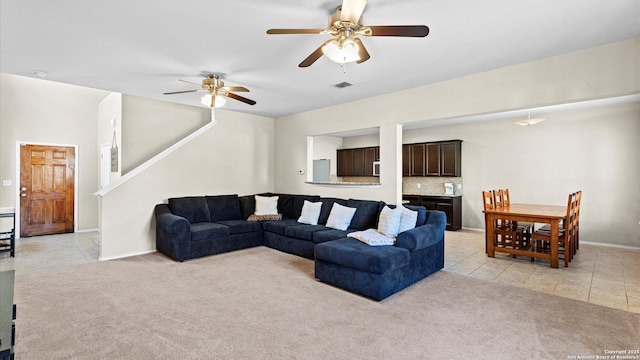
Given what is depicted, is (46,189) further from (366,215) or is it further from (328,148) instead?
(366,215)

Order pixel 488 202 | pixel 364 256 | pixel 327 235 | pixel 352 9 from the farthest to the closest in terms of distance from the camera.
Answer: pixel 488 202, pixel 327 235, pixel 364 256, pixel 352 9

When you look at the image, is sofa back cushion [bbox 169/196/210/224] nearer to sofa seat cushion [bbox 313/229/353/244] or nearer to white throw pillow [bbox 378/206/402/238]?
sofa seat cushion [bbox 313/229/353/244]

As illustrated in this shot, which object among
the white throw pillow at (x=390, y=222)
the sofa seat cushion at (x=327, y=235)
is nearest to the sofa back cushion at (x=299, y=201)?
the sofa seat cushion at (x=327, y=235)

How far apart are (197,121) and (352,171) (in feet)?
14.8

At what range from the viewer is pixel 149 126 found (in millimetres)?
5289

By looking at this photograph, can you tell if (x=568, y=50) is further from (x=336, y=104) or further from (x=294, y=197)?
(x=294, y=197)

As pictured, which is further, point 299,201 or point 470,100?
point 299,201

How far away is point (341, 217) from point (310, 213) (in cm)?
70

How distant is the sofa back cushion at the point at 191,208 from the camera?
16.8 feet

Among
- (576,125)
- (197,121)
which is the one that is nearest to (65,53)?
(197,121)

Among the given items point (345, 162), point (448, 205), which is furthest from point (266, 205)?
point (448, 205)

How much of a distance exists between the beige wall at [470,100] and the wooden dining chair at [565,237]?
166cm

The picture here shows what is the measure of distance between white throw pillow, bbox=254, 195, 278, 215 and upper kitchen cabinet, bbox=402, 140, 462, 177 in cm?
362

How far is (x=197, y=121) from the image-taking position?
590 cm
